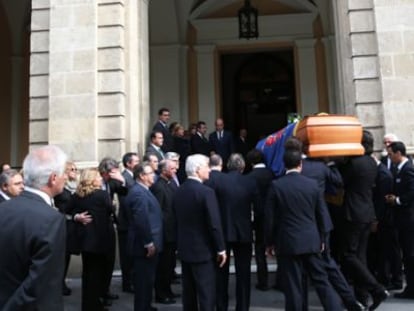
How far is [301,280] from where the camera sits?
4.87m

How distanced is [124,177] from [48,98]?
265 cm

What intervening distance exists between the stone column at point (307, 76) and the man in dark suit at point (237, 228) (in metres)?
8.45

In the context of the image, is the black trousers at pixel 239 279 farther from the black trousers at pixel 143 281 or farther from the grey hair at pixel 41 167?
the grey hair at pixel 41 167

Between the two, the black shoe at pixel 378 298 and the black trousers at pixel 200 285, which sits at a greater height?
the black trousers at pixel 200 285

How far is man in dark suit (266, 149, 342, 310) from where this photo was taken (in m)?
4.73

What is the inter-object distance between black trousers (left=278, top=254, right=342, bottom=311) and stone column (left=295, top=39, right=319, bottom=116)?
923 centimetres

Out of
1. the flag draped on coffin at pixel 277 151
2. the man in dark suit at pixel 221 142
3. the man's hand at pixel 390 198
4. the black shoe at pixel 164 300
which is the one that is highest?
the man in dark suit at pixel 221 142

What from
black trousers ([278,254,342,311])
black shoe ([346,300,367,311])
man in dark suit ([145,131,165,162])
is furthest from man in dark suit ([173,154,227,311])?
man in dark suit ([145,131,165,162])

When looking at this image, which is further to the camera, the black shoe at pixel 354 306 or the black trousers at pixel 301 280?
the black shoe at pixel 354 306

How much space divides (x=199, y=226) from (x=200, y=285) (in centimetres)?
59

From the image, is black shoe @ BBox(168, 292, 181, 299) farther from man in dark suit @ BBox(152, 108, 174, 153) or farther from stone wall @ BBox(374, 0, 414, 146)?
stone wall @ BBox(374, 0, 414, 146)

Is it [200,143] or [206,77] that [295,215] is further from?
[206,77]

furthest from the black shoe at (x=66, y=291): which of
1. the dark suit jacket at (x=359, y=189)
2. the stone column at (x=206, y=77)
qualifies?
the stone column at (x=206, y=77)

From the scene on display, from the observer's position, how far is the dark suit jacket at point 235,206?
5.50 metres
